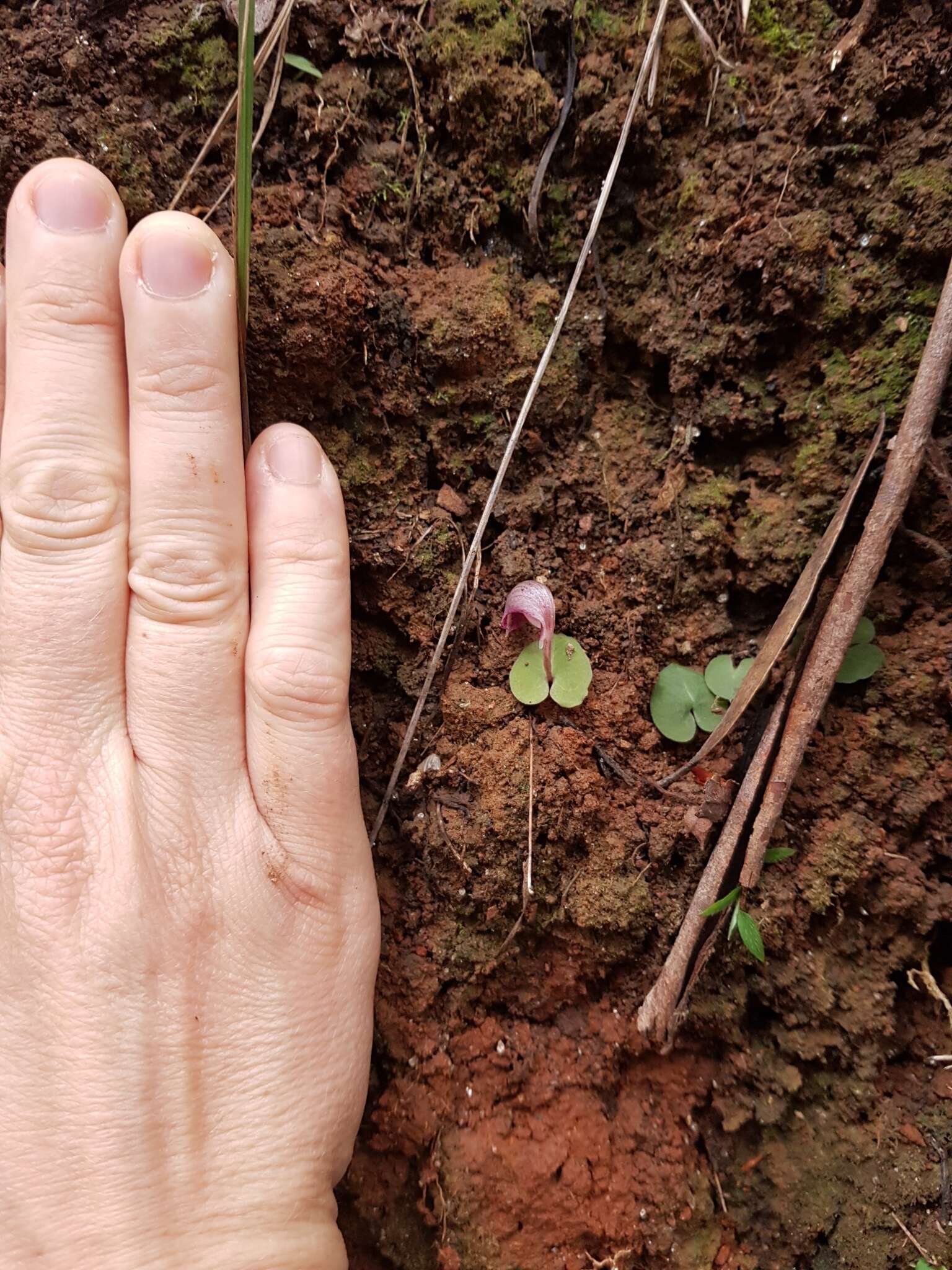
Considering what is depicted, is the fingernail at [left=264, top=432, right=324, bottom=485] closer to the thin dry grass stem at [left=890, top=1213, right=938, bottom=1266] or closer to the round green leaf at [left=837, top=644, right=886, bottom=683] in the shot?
the round green leaf at [left=837, top=644, right=886, bottom=683]

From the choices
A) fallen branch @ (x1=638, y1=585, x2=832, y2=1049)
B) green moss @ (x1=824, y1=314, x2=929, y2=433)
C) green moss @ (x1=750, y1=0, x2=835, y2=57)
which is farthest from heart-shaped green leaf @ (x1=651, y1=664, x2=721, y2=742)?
green moss @ (x1=750, y1=0, x2=835, y2=57)

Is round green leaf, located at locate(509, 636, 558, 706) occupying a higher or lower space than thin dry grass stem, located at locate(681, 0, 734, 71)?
lower

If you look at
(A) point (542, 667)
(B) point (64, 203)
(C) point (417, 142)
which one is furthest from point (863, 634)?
(B) point (64, 203)

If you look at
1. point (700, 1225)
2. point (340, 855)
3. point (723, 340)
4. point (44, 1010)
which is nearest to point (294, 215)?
point (723, 340)

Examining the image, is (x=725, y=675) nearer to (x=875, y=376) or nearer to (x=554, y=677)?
(x=554, y=677)

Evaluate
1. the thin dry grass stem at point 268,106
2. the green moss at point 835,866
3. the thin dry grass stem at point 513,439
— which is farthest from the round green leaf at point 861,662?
the thin dry grass stem at point 268,106

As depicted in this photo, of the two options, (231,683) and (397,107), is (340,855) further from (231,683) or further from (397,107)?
(397,107)

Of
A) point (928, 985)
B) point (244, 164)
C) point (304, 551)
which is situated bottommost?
point (928, 985)

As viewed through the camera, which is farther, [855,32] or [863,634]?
[863,634]
